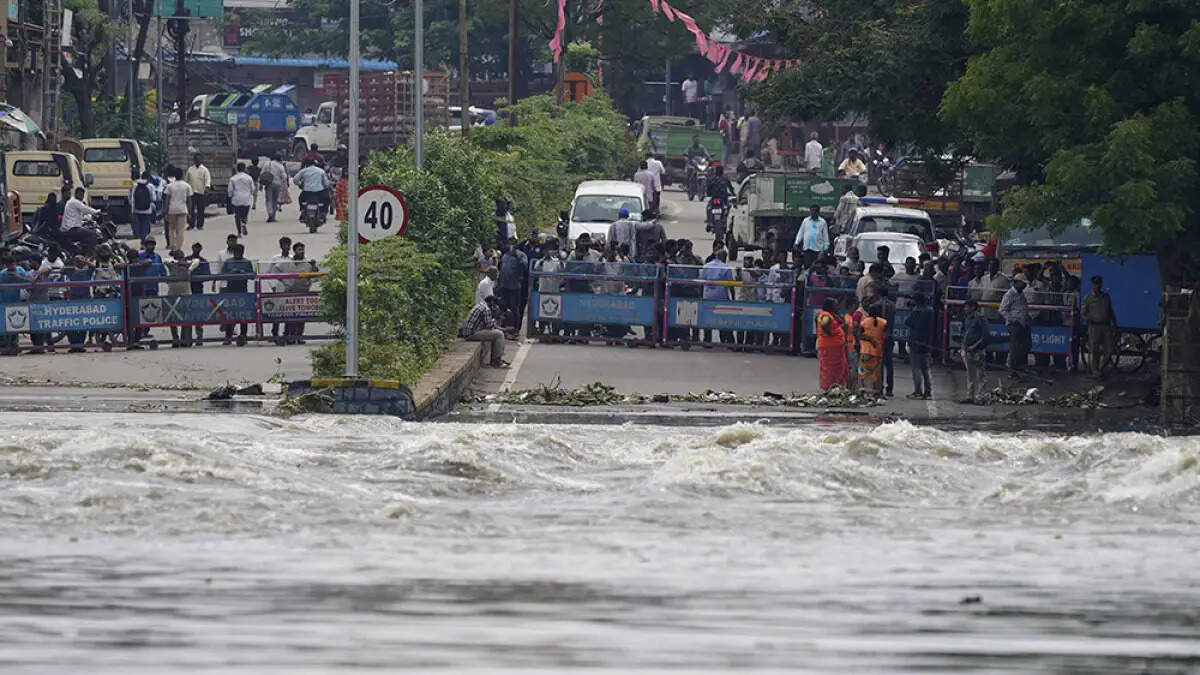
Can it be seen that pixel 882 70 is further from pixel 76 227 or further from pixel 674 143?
pixel 674 143

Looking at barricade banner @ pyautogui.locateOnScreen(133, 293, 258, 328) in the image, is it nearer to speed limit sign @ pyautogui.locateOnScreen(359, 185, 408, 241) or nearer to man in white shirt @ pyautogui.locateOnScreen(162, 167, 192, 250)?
speed limit sign @ pyautogui.locateOnScreen(359, 185, 408, 241)

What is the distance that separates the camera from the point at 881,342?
80.9 ft

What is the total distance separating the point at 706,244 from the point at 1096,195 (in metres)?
22.2

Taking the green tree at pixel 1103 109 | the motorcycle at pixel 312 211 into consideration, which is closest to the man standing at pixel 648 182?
the motorcycle at pixel 312 211

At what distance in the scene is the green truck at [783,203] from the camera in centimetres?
4138

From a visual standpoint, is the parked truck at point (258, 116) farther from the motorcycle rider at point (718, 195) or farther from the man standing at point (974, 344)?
the man standing at point (974, 344)

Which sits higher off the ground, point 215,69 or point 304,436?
point 215,69

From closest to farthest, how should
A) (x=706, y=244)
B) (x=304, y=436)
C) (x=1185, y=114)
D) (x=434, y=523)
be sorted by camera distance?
1. (x=434, y=523)
2. (x=304, y=436)
3. (x=1185, y=114)
4. (x=706, y=244)

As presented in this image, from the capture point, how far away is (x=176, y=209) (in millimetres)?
40188

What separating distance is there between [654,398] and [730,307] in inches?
208

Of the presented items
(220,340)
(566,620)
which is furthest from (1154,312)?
(566,620)

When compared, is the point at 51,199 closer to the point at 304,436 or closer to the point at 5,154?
the point at 5,154

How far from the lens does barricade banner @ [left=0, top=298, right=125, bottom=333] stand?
27141 millimetres

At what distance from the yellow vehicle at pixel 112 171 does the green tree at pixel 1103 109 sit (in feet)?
80.2
